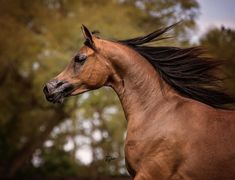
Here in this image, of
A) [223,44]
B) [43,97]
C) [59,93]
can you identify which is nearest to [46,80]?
[43,97]

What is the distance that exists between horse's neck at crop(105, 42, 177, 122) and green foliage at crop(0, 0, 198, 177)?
49.8ft

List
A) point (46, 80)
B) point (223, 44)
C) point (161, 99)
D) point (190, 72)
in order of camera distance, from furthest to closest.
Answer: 1. point (46, 80)
2. point (223, 44)
3. point (190, 72)
4. point (161, 99)

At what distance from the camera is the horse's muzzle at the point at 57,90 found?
6250mm

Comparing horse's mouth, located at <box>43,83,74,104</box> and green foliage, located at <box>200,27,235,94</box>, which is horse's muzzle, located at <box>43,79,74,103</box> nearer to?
horse's mouth, located at <box>43,83,74,104</box>

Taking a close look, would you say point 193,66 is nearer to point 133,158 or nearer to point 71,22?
point 133,158

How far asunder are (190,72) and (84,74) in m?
1.16

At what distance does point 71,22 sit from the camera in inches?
997

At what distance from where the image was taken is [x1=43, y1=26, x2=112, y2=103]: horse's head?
6.21 m

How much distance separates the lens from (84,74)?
6.23m

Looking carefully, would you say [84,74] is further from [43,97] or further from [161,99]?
[43,97]

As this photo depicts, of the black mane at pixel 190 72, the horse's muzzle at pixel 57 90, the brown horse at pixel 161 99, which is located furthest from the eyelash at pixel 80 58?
the black mane at pixel 190 72

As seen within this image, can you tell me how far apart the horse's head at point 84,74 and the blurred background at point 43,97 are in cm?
1493

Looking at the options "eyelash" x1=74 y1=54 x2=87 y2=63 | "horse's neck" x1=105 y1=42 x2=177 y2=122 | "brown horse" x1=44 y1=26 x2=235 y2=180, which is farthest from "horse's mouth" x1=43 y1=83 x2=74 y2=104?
"horse's neck" x1=105 y1=42 x2=177 y2=122

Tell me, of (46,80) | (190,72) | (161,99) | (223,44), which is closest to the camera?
(161,99)
